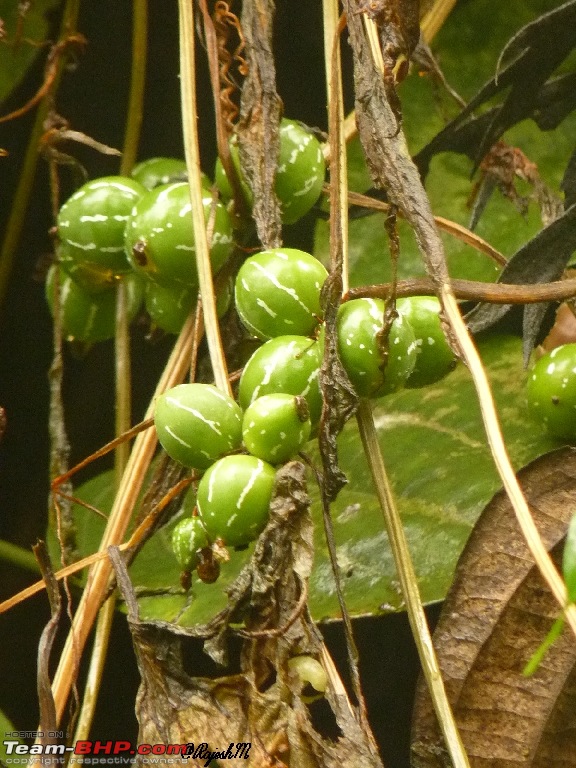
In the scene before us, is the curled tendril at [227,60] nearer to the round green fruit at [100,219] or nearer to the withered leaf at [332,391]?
the round green fruit at [100,219]

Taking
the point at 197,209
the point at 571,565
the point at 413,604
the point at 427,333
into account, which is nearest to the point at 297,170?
the point at 197,209

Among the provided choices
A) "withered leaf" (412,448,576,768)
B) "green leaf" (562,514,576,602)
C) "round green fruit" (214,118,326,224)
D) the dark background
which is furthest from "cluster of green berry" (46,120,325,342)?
"green leaf" (562,514,576,602)

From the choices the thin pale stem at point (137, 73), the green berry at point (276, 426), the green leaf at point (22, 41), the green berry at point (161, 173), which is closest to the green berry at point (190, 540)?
the green berry at point (276, 426)

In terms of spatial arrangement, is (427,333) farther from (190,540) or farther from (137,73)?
(137,73)

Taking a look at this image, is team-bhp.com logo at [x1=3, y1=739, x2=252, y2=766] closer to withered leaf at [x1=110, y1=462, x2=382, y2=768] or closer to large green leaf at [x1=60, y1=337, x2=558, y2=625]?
withered leaf at [x1=110, y1=462, x2=382, y2=768]

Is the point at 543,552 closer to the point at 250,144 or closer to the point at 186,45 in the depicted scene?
the point at 250,144

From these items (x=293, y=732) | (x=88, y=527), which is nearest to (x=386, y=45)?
(x=293, y=732)
